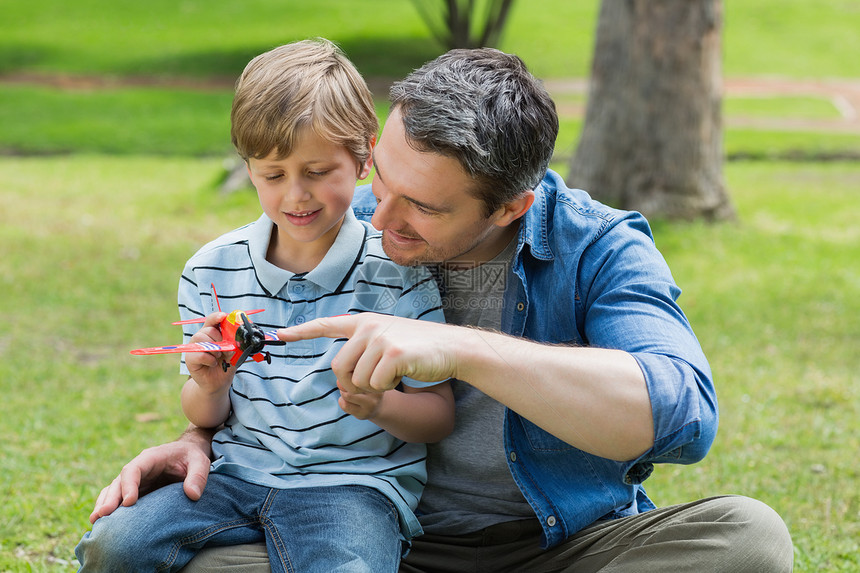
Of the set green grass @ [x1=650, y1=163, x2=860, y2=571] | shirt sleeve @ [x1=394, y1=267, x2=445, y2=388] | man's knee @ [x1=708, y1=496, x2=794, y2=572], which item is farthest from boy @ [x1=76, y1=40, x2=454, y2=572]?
green grass @ [x1=650, y1=163, x2=860, y2=571]

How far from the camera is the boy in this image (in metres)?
2.12

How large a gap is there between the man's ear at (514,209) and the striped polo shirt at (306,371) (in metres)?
0.24

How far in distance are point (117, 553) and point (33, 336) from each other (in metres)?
4.31

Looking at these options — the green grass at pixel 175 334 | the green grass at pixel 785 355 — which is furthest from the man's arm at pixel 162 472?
the green grass at pixel 785 355

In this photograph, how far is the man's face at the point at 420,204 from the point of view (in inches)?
89.1

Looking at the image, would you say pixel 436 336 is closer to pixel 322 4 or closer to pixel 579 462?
pixel 579 462

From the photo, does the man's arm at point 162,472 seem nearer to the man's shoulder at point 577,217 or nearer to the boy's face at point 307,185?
the boy's face at point 307,185

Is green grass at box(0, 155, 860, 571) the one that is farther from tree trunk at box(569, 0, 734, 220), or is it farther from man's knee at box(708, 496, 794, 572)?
man's knee at box(708, 496, 794, 572)

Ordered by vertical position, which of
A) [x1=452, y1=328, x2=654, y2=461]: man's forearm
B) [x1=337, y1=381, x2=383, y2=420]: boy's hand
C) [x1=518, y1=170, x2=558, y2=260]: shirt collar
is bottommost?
[x1=337, y1=381, x2=383, y2=420]: boy's hand

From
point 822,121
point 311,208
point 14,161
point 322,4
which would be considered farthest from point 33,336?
point 322,4

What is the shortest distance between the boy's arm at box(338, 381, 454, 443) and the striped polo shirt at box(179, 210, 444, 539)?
2.3 inches

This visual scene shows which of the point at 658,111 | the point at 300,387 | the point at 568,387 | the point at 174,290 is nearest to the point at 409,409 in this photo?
the point at 300,387

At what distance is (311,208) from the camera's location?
231 centimetres

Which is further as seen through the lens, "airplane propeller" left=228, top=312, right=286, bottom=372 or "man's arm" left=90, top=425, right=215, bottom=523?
"man's arm" left=90, top=425, right=215, bottom=523
